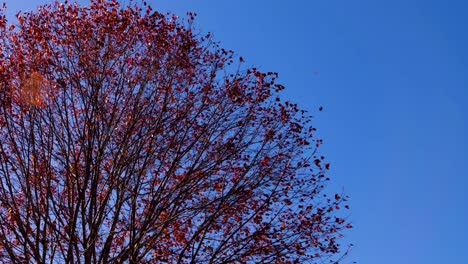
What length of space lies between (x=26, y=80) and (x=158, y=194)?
418 centimetres

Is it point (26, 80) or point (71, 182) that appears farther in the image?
point (26, 80)

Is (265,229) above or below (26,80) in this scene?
below

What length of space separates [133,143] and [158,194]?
137cm

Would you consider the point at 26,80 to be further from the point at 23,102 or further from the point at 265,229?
the point at 265,229

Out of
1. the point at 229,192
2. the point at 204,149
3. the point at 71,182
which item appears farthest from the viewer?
the point at 204,149

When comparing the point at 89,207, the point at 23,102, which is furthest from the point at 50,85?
the point at 89,207

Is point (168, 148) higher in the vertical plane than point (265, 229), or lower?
higher

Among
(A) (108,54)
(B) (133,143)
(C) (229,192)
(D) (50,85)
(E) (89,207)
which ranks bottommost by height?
(E) (89,207)

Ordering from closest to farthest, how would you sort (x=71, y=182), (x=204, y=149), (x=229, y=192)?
(x=71, y=182) → (x=229, y=192) → (x=204, y=149)

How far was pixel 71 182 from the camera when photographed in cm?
1082

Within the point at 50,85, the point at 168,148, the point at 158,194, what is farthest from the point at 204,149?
the point at 50,85

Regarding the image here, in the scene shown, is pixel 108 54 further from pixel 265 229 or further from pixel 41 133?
pixel 265 229

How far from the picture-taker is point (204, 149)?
40.9 feet

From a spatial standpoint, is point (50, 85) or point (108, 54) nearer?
point (50, 85)
